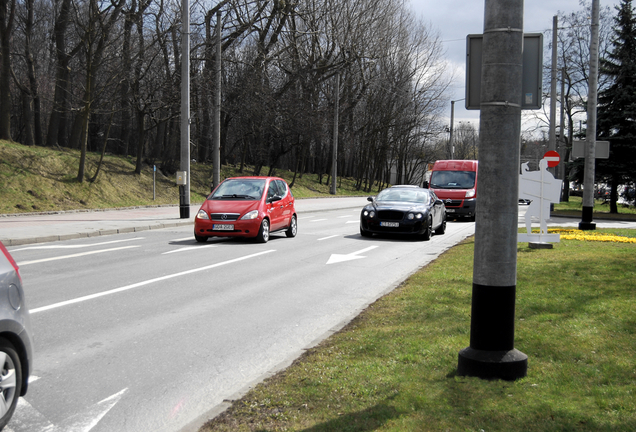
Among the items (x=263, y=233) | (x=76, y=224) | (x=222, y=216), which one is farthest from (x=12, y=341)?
(x=76, y=224)

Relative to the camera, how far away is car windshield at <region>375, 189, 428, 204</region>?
18.0 metres

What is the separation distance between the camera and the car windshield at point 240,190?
53.0 ft

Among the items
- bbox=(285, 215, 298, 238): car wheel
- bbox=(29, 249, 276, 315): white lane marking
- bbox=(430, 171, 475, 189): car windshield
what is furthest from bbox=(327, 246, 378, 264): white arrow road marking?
bbox=(430, 171, 475, 189): car windshield

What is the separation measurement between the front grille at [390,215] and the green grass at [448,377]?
8772 mm

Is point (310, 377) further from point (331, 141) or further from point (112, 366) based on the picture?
point (331, 141)

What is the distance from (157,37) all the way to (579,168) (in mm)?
23004

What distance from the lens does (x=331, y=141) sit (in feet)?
178

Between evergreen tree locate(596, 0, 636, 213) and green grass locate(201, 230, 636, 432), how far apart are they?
25881 millimetres

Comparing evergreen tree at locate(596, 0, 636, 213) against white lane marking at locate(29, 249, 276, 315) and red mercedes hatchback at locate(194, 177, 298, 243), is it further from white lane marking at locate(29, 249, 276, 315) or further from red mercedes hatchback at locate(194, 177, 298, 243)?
white lane marking at locate(29, 249, 276, 315)

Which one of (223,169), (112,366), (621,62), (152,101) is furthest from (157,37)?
(112,366)

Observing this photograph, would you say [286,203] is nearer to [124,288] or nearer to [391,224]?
[391,224]

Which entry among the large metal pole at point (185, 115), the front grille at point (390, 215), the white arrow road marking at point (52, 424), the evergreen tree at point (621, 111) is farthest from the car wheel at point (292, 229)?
the evergreen tree at point (621, 111)

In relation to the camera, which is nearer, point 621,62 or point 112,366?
point 112,366

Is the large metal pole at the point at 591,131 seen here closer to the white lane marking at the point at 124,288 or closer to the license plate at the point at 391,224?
the license plate at the point at 391,224
